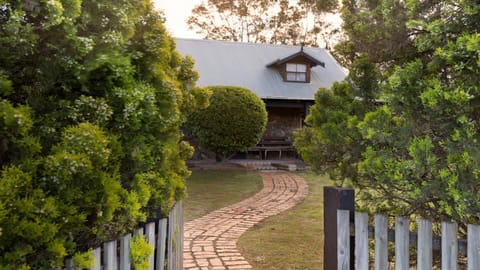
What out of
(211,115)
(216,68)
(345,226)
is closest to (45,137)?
(345,226)

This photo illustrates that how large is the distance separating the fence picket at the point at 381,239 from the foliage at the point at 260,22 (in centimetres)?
3319

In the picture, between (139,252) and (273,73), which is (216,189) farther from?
(273,73)

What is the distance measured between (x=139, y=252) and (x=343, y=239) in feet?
4.78

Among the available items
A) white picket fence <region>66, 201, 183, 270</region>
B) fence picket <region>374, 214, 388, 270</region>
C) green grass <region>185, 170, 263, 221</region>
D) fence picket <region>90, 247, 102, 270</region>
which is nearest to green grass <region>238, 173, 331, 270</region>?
green grass <region>185, 170, 263, 221</region>

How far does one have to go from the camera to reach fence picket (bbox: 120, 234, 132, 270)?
234 cm

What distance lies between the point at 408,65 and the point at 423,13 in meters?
0.39

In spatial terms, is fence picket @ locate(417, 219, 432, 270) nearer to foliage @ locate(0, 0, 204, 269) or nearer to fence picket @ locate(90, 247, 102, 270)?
foliage @ locate(0, 0, 204, 269)

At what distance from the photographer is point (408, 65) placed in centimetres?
256

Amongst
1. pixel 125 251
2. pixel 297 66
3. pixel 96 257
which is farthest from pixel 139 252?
pixel 297 66

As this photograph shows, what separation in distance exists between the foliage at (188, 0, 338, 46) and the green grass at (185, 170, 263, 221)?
22.5m

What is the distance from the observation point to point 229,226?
6.89 metres

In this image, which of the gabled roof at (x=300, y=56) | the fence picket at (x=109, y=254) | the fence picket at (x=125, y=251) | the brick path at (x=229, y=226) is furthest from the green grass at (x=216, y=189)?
the gabled roof at (x=300, y=56)

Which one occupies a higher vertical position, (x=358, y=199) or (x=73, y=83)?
(x=73, y=83)

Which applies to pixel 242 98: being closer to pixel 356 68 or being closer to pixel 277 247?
pixel 277 247
